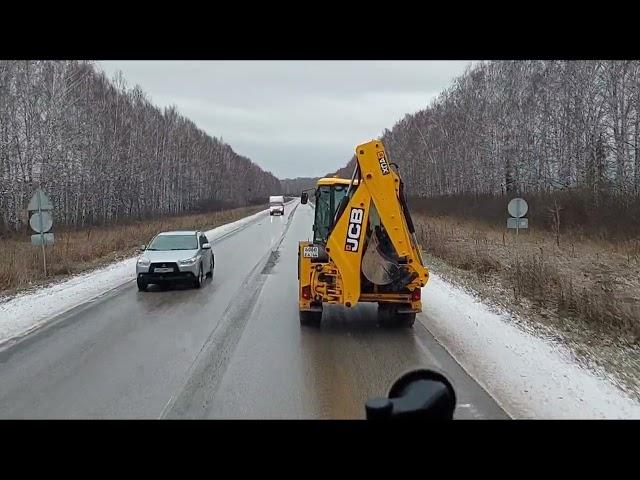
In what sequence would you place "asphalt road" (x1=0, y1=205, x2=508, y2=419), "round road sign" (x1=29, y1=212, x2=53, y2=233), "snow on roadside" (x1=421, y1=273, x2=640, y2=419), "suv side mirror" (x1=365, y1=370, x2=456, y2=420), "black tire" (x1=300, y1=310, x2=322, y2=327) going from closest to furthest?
1. "suv side mirror" (x1=365, y1=370, x2=456, y2=420)
2. "snow on roadside" (x1=421, y1=273, x2=640, y2=419)
3. "asphalt road" (x1=0, y1=205, x2=508, y2=419)
4. "black tire" (x1=300, y1=310, x2=322, y2=327)
5. "round road sign" (x1=29, y1=212, x2=53, y2=233)

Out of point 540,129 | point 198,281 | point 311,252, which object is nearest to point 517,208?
point 198,281

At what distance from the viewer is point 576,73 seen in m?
33.0

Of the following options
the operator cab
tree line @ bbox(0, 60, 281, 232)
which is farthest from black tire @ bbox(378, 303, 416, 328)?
tree line @ bbox(0, 60, 281, 232)

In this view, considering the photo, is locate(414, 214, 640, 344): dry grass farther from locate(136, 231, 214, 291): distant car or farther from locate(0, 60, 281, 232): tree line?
locate(0, 60, 281, 232): tree line

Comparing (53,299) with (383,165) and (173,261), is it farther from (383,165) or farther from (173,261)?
(383,165)

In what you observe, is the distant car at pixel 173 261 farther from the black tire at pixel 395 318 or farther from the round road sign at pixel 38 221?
the black tire at pixel 395 318

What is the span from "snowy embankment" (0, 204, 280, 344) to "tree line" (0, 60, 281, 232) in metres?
16.8

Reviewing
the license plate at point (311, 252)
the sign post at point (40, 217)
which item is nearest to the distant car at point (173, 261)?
the sign post at point (40, 217)

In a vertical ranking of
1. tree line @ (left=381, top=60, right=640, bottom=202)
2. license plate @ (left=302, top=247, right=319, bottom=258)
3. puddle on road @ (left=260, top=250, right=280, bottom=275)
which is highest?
tree line @ (left=381, top=60, right=640, bottom=202)

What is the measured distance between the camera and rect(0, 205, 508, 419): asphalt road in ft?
→ 20.1

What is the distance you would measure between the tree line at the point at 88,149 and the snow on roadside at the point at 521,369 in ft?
93.7

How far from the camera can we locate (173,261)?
50.5 ft
